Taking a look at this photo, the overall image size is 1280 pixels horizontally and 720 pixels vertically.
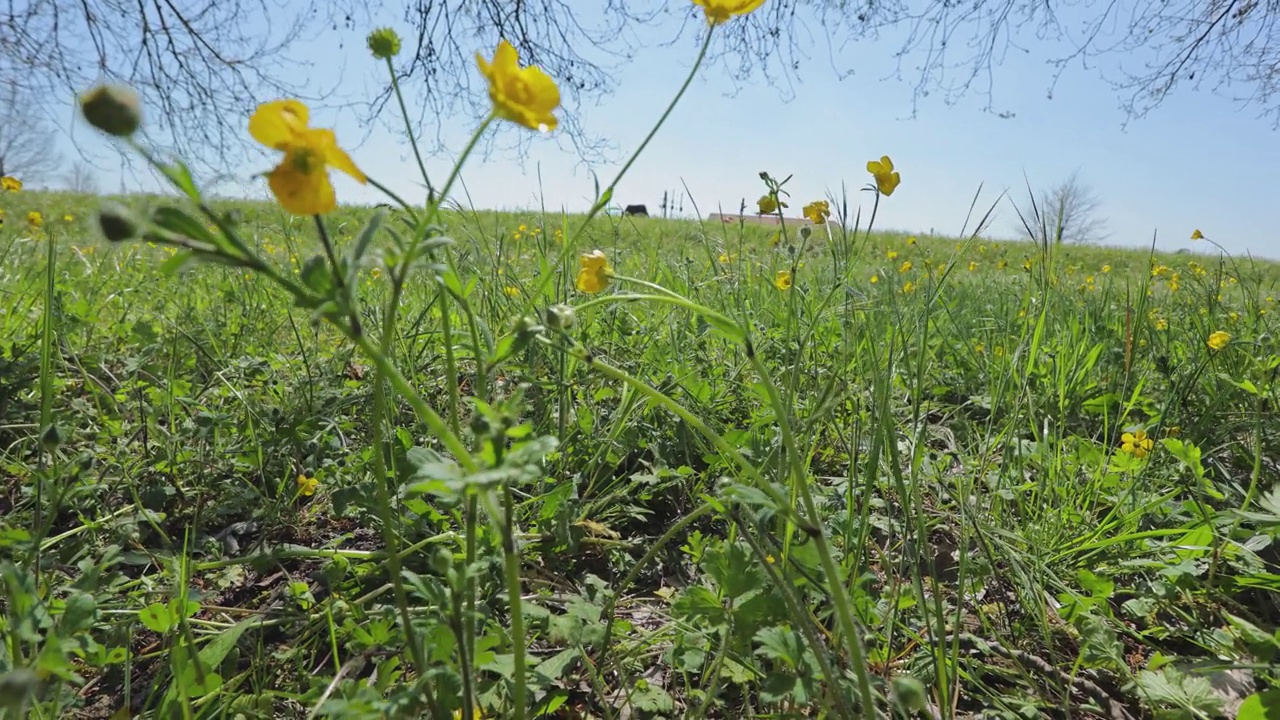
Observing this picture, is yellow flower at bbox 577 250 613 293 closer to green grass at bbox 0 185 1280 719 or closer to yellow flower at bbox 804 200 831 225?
green grass at bbox 0 185 1280 719

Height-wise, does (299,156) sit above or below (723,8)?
below

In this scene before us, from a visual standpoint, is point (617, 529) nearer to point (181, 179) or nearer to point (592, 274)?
point (592, 274)

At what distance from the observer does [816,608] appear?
1031mm

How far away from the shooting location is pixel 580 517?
4.16 ft

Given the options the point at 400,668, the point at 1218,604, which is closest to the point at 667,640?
the point at 400,668

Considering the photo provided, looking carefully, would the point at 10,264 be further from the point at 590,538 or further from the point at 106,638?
the point at 590,538

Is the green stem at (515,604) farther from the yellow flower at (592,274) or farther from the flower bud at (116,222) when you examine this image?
the yellow flower at (592,274)

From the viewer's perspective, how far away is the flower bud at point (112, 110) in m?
0.53

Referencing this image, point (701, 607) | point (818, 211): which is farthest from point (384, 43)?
point (818, 211)

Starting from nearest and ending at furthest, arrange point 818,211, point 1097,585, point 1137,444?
1. point 1097,585
2. point 1137,444
3. point 818,211

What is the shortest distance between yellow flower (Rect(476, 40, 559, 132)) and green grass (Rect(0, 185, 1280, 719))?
0.15 metres

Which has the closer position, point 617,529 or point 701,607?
point 701,607

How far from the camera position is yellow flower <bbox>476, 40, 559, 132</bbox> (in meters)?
0.63

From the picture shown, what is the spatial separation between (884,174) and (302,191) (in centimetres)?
124
